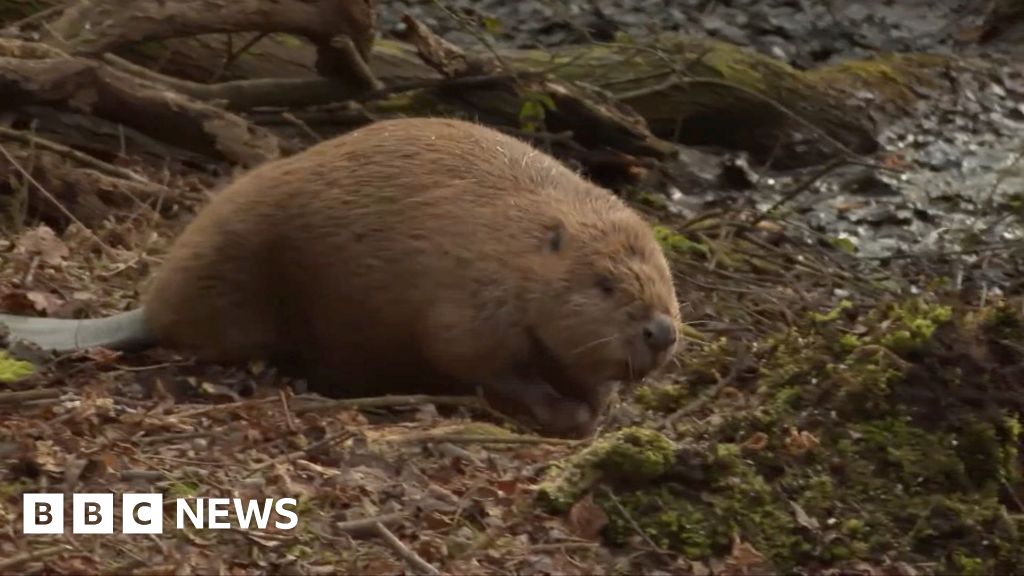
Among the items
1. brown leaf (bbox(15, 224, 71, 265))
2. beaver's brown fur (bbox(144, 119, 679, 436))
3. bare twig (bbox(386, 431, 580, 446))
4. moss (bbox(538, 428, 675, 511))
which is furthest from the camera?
brown leaf (bbox(15, 224, 71, 265))

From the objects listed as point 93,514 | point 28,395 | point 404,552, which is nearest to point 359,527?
point 404,552

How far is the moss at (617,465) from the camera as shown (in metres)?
3.92

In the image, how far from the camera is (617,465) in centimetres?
395

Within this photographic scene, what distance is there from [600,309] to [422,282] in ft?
1.99

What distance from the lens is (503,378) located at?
5.41 meters

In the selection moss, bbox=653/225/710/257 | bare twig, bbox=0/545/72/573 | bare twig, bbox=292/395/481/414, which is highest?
bare twig, bbox=0/545/72/573

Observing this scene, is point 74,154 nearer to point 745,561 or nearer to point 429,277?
point 429,277

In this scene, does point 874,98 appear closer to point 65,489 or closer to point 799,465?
point 799,465

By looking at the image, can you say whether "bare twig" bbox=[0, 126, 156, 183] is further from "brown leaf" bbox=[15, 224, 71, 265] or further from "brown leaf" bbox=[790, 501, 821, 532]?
"brown leaf" bbox=[790, 501, 821, 532]

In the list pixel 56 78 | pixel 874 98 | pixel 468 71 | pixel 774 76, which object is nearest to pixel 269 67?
pixel 468 71

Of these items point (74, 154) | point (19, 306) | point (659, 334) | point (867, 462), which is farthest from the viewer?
point (74, 154)

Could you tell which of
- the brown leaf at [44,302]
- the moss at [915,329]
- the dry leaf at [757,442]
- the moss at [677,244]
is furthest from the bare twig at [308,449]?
the moss at [677,244]

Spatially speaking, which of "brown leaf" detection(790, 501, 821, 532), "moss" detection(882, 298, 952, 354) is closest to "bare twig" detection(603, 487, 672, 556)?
"brown leaf" detection(790, 501, 821, 532)

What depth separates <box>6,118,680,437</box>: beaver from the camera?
A: 5250mm
